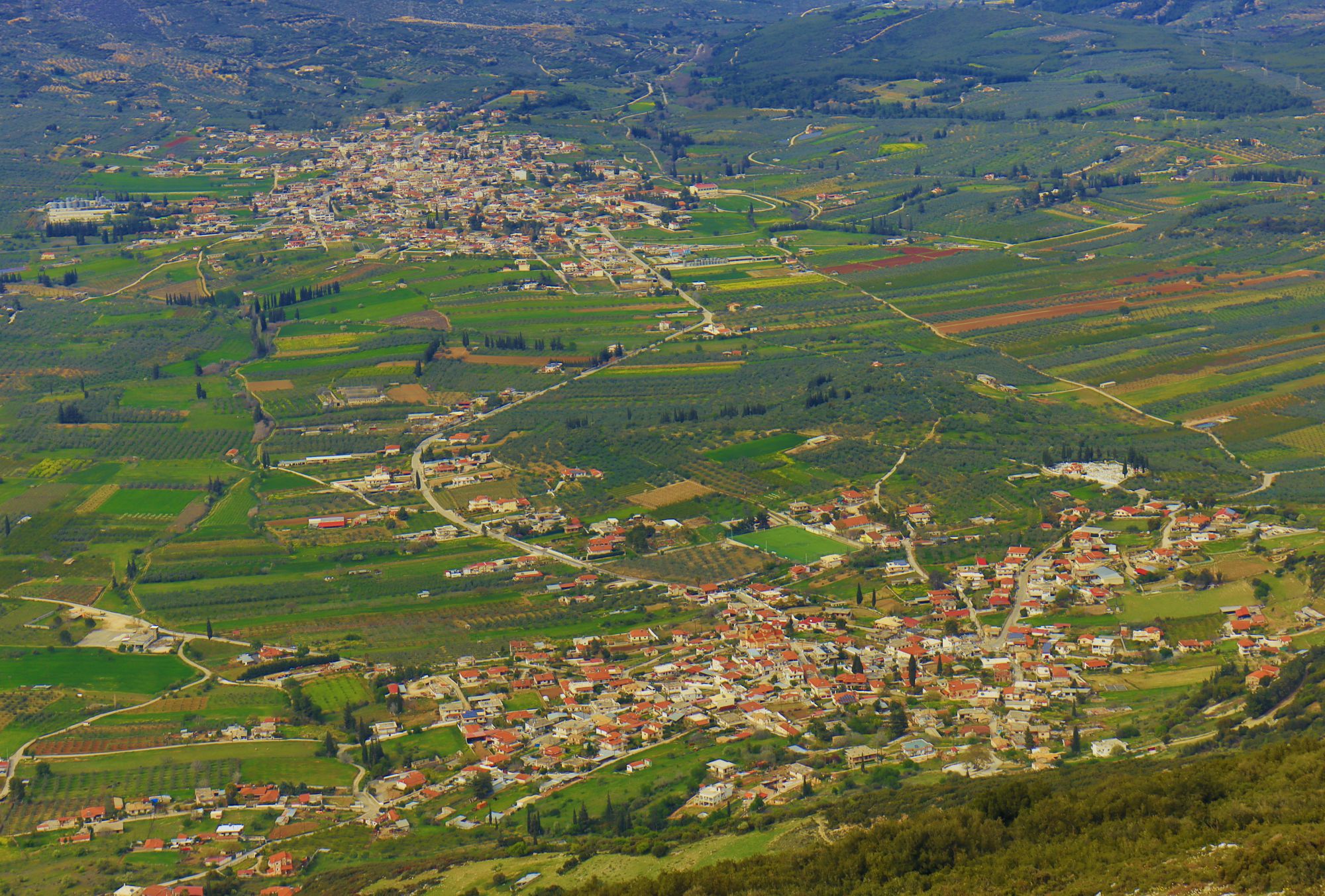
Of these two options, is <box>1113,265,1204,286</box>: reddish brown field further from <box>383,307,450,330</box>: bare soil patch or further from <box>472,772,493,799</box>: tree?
<box>472,772,493,799</box>: tree

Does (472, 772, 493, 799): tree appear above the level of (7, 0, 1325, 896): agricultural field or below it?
below

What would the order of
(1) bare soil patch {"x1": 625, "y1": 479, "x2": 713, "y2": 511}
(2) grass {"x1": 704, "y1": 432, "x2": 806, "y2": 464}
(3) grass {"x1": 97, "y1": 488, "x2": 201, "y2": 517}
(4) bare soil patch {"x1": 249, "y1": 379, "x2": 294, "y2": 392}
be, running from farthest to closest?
(4) bare soil patch {"x1": 249, "y1": 379, "x2": 294, "y2": 392}
(2) grass {"x1": 704, "y1": 432, "x2": 806, "y2": 464}
(3) grass {"x1": 97, "y1": 488, "x2": 201, "y2": 517}
(1) bare soil patch {"x1": 625, "y1": 479, "x2": 713, "y2": 511}

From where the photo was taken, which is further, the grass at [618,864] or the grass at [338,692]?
the grass at [338,692]

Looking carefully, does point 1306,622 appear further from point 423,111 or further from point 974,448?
point 423,111

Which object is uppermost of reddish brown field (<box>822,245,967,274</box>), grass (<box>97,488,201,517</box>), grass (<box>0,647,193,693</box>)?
reddish brown field (<box>822,245,967,274</box>)

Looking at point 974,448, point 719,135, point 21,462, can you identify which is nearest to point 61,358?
point 21,462

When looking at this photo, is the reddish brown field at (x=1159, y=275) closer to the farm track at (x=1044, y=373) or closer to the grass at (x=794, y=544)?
the farm track at (x=1044, y=373)

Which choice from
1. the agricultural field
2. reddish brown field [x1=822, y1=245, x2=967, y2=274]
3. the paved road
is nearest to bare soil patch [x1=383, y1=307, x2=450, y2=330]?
the agricultural field

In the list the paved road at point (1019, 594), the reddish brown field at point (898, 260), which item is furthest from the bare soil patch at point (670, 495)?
the reddish brown field at point (898, 260)
